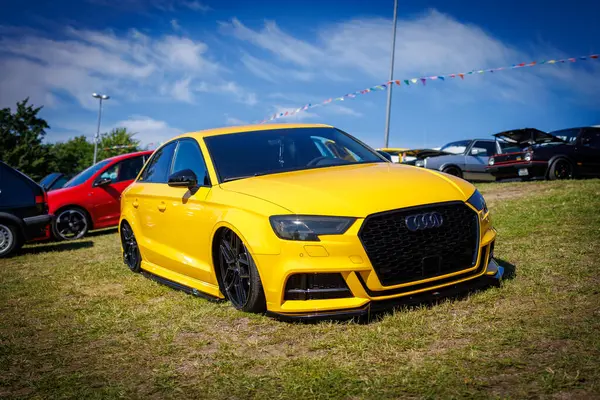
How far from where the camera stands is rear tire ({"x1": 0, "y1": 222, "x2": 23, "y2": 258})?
1016 centimetres

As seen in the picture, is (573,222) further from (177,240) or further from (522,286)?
(177,240)

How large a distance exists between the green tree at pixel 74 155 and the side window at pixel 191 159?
66887 mm

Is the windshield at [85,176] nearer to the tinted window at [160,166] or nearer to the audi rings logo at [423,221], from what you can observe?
the tinted window at [160,166]

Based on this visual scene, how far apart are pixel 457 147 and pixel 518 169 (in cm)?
373

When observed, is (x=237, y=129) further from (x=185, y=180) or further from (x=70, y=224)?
(x=70, y=224)

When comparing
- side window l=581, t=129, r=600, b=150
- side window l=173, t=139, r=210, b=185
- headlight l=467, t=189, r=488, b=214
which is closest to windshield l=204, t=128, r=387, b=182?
side window l=173, t=139, r=210, b=185

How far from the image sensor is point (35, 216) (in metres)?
10.5

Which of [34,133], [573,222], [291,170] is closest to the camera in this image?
[291,170]

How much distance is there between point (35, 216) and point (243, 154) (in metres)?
6.54

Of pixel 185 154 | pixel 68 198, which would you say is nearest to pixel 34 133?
pixel 68 198

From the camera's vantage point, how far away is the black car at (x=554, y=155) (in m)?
16.3

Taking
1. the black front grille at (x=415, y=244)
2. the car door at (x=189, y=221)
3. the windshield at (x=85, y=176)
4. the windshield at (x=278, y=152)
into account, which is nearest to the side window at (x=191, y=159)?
the car door at (x=189, y=221)

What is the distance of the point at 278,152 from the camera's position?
548 cm

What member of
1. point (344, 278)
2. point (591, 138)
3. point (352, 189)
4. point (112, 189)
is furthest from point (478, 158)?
point (344, 278)
